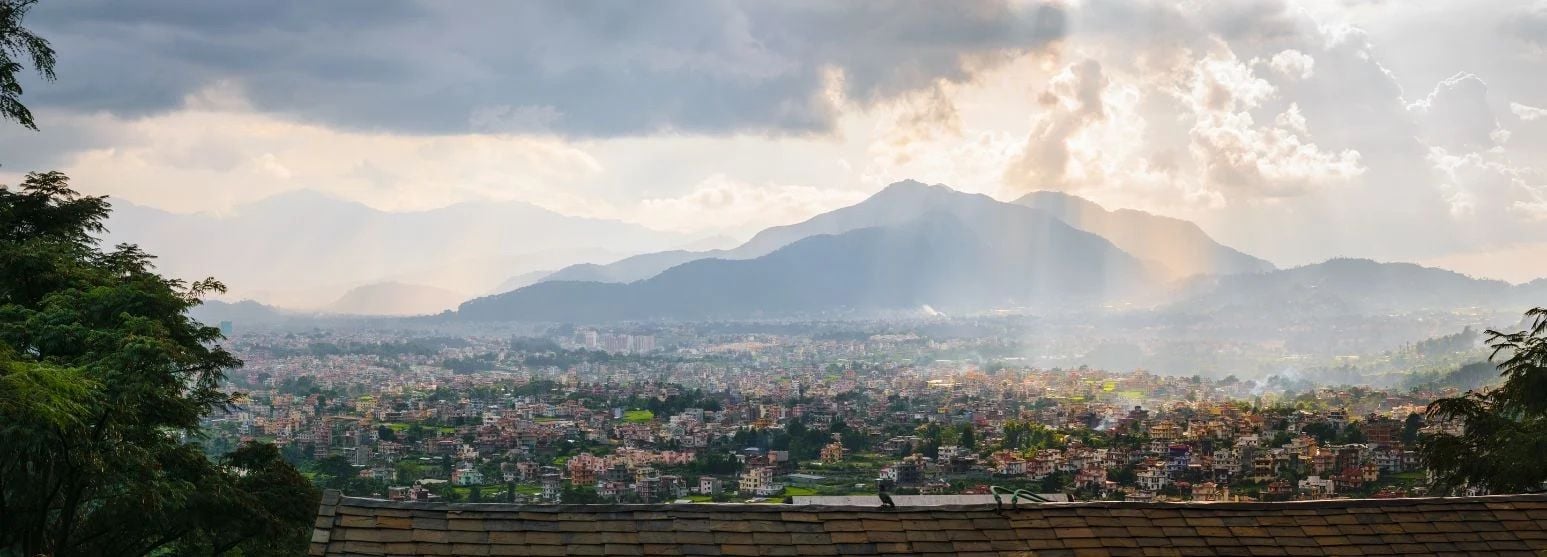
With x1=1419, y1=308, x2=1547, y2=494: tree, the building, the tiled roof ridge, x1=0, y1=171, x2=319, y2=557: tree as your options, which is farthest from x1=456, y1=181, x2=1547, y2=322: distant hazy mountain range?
the tiled roof ridge

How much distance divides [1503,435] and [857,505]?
10820 millimetres

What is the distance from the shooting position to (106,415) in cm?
849

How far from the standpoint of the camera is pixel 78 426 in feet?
25.9

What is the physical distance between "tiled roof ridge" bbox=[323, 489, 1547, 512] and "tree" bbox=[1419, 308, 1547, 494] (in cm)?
811

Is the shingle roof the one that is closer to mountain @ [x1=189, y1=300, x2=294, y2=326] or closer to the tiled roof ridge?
the tiled roof ridge

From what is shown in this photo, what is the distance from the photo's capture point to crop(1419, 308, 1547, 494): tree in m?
11.7

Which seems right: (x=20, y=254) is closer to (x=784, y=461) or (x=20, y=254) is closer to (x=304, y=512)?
(x=304, y=512)

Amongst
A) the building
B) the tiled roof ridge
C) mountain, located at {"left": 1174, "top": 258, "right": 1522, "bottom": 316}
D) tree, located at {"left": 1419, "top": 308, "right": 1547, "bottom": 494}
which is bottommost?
the building

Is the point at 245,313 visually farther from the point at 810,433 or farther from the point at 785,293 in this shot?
the point at 810,433

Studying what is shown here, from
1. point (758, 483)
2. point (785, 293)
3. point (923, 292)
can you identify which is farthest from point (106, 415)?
point (923, 292)

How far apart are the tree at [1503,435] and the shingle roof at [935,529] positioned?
8241mm

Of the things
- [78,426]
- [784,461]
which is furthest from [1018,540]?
[784,461]

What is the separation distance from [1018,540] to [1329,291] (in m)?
163

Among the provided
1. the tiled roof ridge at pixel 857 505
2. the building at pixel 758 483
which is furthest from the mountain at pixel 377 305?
the tiled roof ridge at pixel 857 505
